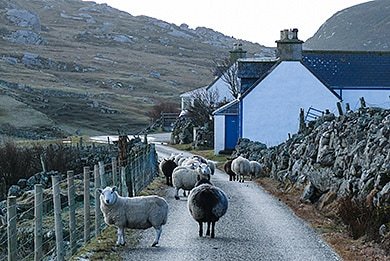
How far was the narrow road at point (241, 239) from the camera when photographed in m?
15.8

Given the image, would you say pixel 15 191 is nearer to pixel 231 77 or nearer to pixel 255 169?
pixel 255 169

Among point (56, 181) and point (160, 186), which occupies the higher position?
point (56, 181)

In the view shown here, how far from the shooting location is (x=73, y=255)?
1542cm

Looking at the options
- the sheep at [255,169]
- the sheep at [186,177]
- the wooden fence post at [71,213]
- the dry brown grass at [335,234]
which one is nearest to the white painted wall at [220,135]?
the sheep at [255,169]

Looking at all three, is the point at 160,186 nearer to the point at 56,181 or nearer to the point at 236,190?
the point at 236,190

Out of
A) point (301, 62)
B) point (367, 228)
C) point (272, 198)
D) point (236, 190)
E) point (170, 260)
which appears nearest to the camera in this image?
point (170, 260)

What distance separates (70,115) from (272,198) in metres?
68.8

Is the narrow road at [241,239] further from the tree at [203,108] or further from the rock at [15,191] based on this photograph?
the tree at [203,108]

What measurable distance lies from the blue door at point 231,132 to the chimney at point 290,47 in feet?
31.4

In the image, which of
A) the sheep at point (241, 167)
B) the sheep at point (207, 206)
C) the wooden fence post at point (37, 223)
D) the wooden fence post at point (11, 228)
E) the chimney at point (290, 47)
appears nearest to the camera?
the wooden fence post at point (11, 228)

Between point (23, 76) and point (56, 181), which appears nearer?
point (56, 181)

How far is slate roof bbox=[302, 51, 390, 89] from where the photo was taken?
50.2 m

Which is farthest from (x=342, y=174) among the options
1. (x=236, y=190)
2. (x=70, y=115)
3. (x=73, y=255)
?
(x=70, y=115)

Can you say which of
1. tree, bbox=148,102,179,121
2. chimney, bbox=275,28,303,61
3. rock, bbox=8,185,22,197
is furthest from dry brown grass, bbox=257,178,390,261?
tree, bbox=148,102,179,121
